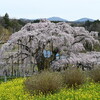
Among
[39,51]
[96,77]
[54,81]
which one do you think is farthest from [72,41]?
[54,81]

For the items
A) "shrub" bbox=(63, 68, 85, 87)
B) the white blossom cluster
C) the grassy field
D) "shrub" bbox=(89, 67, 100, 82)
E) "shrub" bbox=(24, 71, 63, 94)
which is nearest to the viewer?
the grassy field

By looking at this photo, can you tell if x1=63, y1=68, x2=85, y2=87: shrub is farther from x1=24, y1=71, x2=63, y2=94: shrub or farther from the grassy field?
x1=24, y1=71, x2=63, y2=94: shrub

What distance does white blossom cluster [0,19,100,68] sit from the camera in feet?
64.5

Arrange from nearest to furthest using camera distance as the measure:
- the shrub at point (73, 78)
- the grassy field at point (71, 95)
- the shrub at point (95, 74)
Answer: the grassy field at point (71, 95)
the shrub at point (73, 78)
the shrub at point (95, 74)

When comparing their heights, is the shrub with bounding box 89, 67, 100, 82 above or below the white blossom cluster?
below

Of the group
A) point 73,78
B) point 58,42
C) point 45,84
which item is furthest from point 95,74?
point 58,42

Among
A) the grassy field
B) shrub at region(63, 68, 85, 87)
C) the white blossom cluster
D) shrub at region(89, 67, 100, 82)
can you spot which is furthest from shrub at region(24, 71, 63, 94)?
the white blossom cluster

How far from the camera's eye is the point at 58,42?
64.1 ft

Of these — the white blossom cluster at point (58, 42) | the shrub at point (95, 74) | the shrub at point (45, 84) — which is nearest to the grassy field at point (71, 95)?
the shrub at point (45, 84)

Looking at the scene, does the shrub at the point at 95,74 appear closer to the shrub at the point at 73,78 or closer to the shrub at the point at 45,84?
the shrub at the point at 73,78

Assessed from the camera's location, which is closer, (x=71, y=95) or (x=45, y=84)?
(x=71, y=95)

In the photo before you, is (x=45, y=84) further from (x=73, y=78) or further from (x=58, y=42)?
(x=58, y=42)

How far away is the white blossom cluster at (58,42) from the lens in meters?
19.7

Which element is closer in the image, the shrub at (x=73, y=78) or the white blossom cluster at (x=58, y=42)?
the shrub at (x=73, y=78)
